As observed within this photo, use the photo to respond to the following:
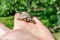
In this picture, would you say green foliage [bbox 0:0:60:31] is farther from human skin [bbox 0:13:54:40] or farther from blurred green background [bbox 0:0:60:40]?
human skin [bbox 0:13:54:40]

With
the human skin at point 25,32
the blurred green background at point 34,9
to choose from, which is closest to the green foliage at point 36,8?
the blurred green background at point 34,9

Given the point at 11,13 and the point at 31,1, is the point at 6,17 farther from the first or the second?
the point at 31,1

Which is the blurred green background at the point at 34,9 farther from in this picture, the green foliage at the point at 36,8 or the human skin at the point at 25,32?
the human skin at the point at 25,32

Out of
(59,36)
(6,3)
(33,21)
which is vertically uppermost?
(33,21)

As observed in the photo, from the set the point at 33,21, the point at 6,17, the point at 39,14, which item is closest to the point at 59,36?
the point at 39,14

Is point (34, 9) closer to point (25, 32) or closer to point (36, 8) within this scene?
point (36, 8)
